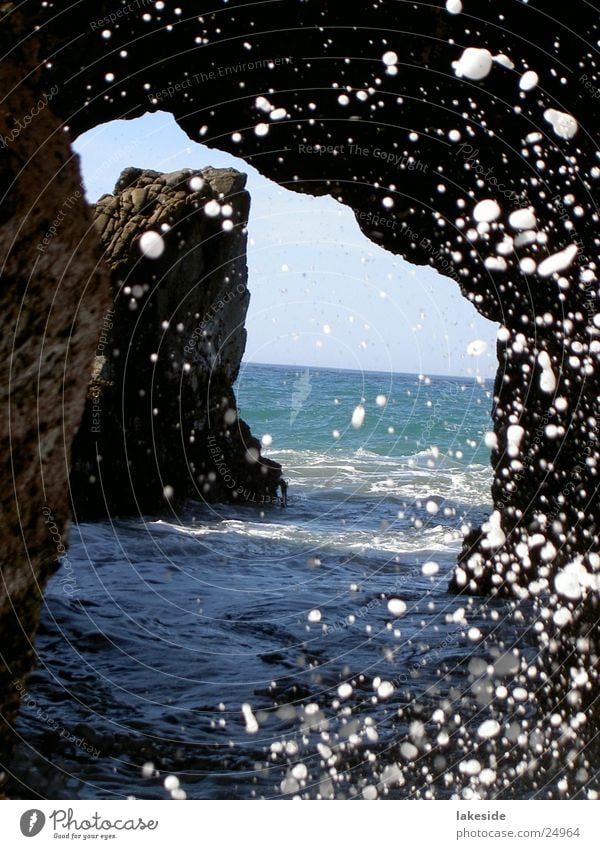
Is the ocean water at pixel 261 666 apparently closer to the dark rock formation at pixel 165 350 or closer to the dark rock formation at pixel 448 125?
the dark rock formation at pixel 165 350

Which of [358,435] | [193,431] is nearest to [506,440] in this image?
[193,431]

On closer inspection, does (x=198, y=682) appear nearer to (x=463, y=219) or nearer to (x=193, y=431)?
(x=463, y=219)

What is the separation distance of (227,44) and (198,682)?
15.4 feet

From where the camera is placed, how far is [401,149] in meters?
6.51

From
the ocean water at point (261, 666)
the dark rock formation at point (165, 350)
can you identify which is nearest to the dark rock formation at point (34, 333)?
the ocean water at point (261, 666)

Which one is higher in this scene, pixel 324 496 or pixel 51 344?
pixel 51 344

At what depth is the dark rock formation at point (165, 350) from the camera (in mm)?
12305

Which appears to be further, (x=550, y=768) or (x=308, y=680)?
(x=308, y=680)

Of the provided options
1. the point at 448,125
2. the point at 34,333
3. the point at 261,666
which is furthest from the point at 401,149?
the point at 261,666

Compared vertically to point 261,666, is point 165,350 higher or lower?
higher

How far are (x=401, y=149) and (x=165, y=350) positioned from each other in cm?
760

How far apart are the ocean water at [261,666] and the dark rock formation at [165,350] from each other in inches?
42.5

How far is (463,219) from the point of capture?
675 centimetres

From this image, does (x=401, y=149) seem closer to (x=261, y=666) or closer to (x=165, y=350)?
(x=261, y=666)
